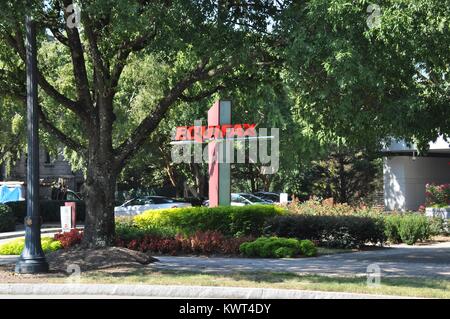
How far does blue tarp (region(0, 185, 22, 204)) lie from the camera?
35.6 m

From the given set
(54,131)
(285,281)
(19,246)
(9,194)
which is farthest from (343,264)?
(9,194)

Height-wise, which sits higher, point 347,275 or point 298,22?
point 298,22

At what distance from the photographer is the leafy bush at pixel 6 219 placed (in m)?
30.4

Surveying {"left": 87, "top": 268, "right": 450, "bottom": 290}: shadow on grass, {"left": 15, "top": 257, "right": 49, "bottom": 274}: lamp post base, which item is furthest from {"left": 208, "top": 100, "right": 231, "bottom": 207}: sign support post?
{"left": 15, "top": 257, "right": 49, "bottom": 274}: lamp post base

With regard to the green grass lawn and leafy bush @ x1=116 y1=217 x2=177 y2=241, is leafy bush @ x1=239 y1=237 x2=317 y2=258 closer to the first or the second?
leafy bush @ x1=116 y1=217 x2=177 y2=241

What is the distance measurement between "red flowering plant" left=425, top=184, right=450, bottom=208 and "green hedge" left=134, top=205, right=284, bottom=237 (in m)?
8.68

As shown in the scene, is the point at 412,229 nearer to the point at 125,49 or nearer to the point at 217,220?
the point at 217,220

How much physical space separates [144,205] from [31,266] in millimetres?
21077

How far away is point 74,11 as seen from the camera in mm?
13594

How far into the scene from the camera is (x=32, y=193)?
1266 cm

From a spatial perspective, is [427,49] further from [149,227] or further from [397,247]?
[149,227]

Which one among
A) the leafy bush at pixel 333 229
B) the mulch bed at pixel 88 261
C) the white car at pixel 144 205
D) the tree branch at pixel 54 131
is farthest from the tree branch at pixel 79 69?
the white car at pixel 144 205
